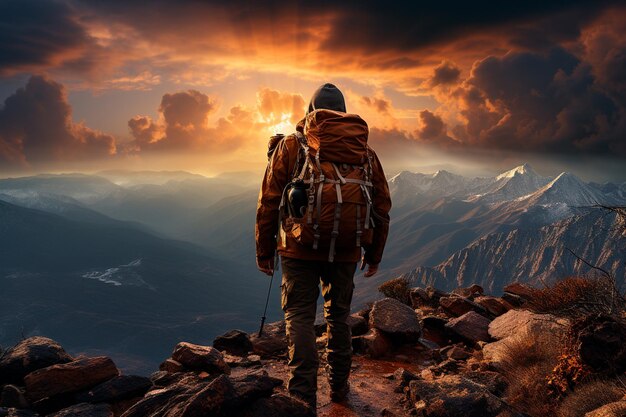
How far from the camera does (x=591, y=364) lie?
5133 mm

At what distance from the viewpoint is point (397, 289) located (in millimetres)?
14547

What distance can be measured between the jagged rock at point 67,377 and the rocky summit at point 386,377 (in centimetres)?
1

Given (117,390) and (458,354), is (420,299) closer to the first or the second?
(458,354)

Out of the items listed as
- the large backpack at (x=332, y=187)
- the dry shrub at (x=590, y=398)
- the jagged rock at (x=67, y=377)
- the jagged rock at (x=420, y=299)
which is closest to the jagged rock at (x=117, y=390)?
the jagged rock at (x=67, y=377)

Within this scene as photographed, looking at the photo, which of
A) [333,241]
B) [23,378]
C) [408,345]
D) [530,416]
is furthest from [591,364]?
[23,378]

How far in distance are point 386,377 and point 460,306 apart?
4.97 metres

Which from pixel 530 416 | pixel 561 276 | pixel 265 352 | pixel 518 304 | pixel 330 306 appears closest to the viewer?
pixel 530 416

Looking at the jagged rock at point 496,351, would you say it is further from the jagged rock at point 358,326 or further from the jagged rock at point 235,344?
the jagged rock at point 235,344

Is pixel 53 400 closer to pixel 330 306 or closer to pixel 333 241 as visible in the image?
pixel 330 306

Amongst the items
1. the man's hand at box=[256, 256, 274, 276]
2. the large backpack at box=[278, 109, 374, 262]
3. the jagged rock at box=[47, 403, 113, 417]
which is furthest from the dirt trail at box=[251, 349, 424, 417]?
the jagged rock at box=[47, 403, 113, 417]

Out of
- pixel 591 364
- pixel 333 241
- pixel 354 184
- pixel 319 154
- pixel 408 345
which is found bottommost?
pixel 408 345

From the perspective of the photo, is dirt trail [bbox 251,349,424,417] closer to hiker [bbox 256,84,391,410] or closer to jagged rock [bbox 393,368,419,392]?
jagged rock [bbox 393,368,419,392]

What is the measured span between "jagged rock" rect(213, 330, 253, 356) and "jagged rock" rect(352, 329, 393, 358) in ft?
7.82

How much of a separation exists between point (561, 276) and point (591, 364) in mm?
6198
